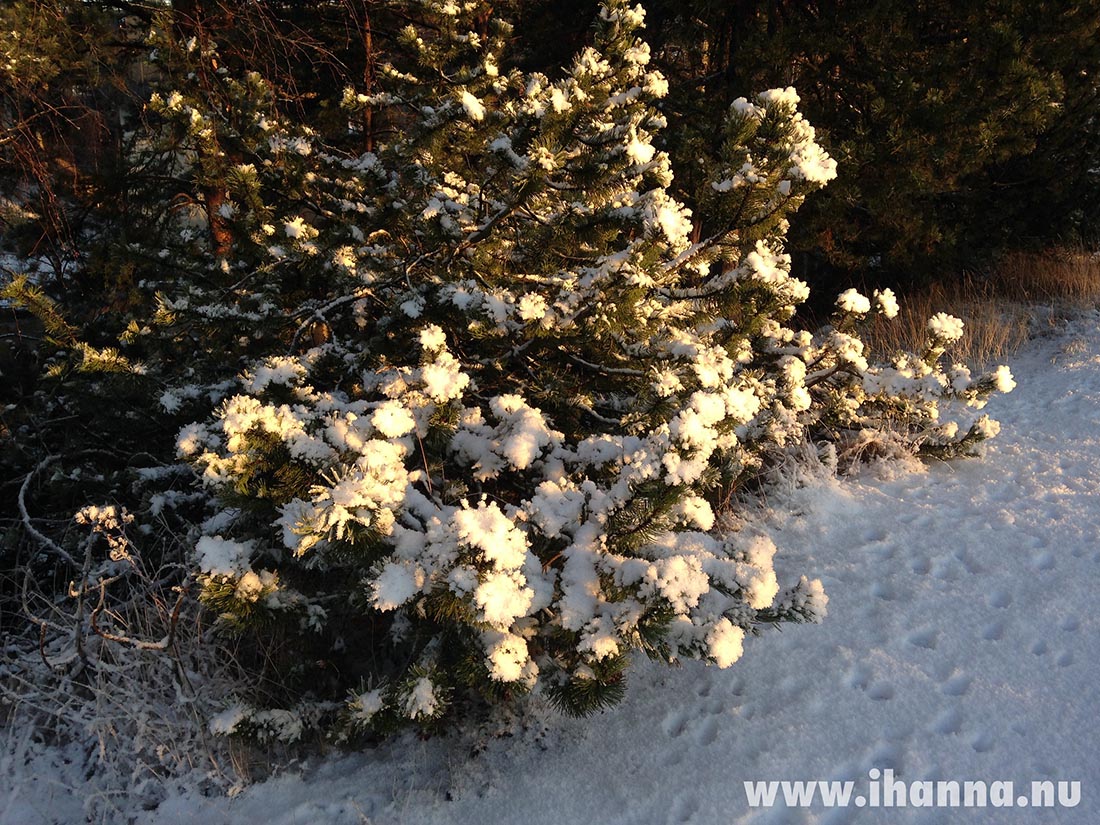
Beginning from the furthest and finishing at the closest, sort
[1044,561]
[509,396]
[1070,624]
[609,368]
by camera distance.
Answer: [609,368] < [1044,561] < [509,396] < [1070,624]

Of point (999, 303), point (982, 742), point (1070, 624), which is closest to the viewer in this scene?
point (982, 742)

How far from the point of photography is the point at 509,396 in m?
3.09

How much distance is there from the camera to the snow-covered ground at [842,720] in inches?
94.5

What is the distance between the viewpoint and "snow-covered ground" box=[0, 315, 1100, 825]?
94.5 inches

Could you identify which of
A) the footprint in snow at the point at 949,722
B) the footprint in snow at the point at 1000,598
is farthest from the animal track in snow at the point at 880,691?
the footprint in snow at the point at 1000,598

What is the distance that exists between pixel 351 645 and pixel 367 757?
1.75ft

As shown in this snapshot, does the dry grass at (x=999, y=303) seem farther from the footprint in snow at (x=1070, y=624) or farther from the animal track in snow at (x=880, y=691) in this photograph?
the animal track in snow at (x=880, y=691)

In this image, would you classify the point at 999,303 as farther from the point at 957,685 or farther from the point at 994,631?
the point at 957,685

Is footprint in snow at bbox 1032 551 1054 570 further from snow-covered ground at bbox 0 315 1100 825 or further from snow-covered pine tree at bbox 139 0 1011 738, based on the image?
snow-covered pine tree at bbox 139 0 1011 738

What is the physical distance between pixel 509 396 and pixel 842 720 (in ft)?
6.24

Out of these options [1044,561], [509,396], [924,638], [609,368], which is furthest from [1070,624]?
[509,396]

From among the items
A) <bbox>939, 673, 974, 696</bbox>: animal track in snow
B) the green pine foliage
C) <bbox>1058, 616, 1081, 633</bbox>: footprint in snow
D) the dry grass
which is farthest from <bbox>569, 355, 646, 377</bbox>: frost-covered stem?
the dry grass

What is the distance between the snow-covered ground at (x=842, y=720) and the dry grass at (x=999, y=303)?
258cm

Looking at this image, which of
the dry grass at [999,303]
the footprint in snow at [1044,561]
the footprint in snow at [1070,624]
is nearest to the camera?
the footprint in snow at [1070,624]
